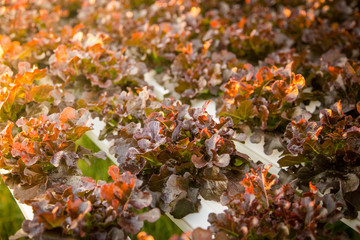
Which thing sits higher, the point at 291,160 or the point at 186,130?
the point at 186,130

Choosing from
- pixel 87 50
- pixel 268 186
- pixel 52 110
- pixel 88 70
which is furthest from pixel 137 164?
pixel 87 50

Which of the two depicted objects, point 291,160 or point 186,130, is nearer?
point 291,160

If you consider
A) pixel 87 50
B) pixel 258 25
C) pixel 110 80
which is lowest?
pixel 258 25

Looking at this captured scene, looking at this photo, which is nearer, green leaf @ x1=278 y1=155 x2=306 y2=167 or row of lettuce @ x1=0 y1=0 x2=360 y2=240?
row of lettuce @ x1=0 y1=0 x2=360 y2=240

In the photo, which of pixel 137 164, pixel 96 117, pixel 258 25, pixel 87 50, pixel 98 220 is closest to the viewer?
pixel 98 220

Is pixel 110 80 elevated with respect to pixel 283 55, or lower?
elevated

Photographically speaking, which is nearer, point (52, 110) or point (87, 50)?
point (52, 110)

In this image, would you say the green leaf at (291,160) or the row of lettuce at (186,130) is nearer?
the row of lettuce at (186,130)

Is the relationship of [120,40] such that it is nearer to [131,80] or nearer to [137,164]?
[131,80]
